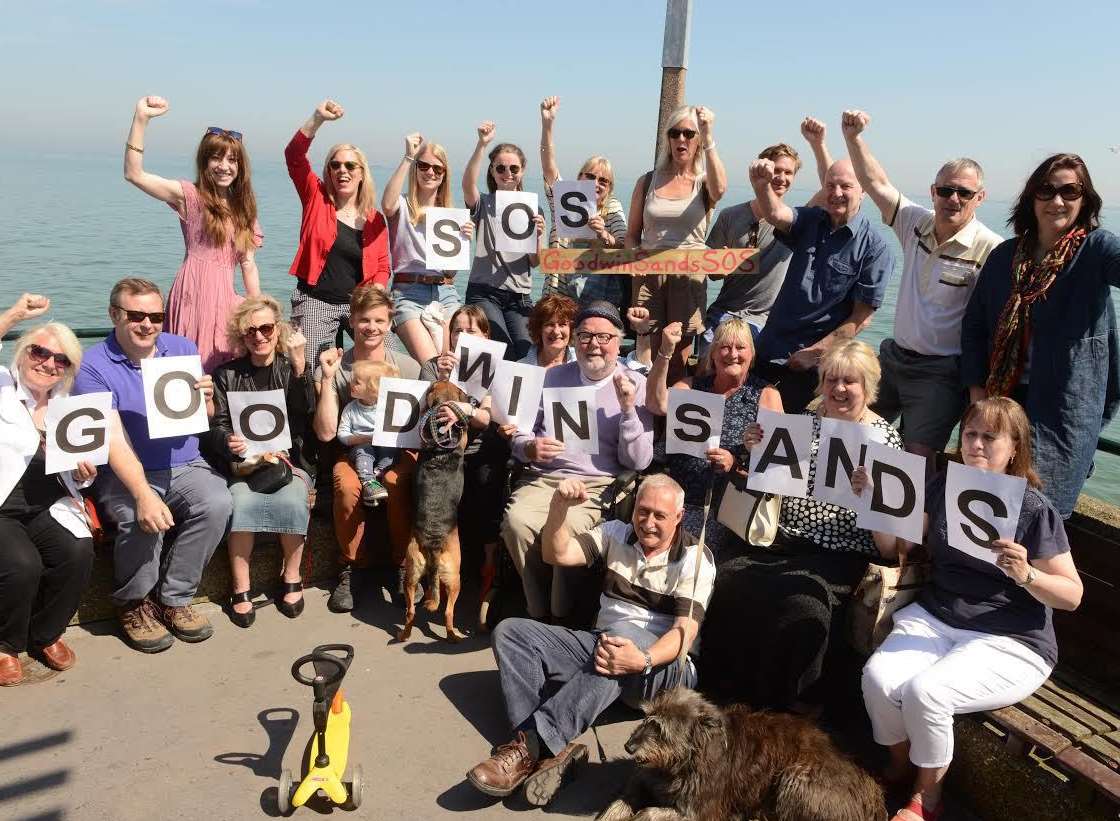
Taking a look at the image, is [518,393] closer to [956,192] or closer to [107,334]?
[956,192]

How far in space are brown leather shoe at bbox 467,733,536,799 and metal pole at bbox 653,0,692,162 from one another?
5.28 meters

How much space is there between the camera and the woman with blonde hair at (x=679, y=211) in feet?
19.2

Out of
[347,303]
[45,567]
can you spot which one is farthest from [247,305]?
[45,567]

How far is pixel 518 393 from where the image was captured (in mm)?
5203

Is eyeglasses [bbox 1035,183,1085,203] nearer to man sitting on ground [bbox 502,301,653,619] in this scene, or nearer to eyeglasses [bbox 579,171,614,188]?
man sitting on ground [bbox 502,301,653,619]

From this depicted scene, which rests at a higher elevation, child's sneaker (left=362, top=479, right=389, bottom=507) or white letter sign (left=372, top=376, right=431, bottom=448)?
white letter sign (left=372, top=376, right=431, bottom=448)

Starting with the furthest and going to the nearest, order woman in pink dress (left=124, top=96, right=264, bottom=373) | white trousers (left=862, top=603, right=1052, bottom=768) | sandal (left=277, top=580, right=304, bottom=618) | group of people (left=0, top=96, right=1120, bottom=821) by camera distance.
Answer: woman in pink dress (left=124, top=96, right=264, bottom=373)
sandal (left=277, top=580, right=304, bottom=618)
group of people (left=0, top=96, right=1120, bottom=821)
white trousers (left=862, top=603, right=1052, bottom=768)

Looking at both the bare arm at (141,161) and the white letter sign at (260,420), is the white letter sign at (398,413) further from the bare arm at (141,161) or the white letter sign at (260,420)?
the bare arm at (141,161)

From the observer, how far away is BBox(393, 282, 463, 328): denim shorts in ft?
21.1

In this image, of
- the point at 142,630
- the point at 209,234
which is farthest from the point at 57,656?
the point at 209,234

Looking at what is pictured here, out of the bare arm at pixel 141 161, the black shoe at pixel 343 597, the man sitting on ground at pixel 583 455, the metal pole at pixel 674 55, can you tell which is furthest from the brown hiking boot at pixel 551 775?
the metal pole at pixel 674 55

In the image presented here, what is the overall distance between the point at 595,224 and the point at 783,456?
8.22 ft

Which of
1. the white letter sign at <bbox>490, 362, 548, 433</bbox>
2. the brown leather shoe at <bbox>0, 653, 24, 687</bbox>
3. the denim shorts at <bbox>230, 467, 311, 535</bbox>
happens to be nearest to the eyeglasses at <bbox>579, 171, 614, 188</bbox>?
the white letter sign at <bbox>490, 362, 548, 433</bbox>

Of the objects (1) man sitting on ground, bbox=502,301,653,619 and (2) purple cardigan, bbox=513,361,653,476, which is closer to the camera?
(1) man sitting on ground, bbox=502,301,653,619
